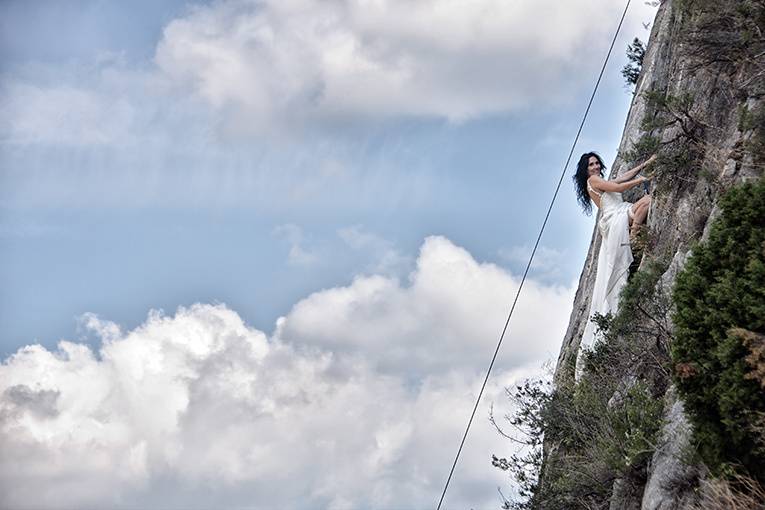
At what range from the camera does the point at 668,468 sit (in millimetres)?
11227

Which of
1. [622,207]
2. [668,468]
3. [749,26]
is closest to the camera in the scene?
[668,468]

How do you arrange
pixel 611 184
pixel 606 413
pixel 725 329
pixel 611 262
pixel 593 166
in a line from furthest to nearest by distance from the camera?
pixel 593 166
pixel 611 184
pixel 611 262
pixel 606 413
pixel 725 329

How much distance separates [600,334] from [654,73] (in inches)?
194

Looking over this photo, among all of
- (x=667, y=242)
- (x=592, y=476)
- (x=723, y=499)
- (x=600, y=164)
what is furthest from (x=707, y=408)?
(x=600, y=164)

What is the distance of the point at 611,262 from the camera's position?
55.7ft

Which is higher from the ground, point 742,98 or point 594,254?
point 594,254

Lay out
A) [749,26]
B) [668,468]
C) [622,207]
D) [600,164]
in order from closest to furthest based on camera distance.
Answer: [668,468], [749,26], [622,207], [600,164]

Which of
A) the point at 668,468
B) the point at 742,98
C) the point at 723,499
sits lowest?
the point at 723,499

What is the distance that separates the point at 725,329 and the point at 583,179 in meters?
9.12

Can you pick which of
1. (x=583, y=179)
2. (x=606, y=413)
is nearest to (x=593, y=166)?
(x=583, y=179)

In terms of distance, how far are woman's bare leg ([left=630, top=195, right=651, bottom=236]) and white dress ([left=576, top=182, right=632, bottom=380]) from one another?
0.11 m

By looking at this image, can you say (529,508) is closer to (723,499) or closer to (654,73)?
(723,499)

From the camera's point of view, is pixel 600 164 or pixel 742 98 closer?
pixel 742 98

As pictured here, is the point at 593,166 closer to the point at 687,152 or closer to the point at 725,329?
the point at 687,152
